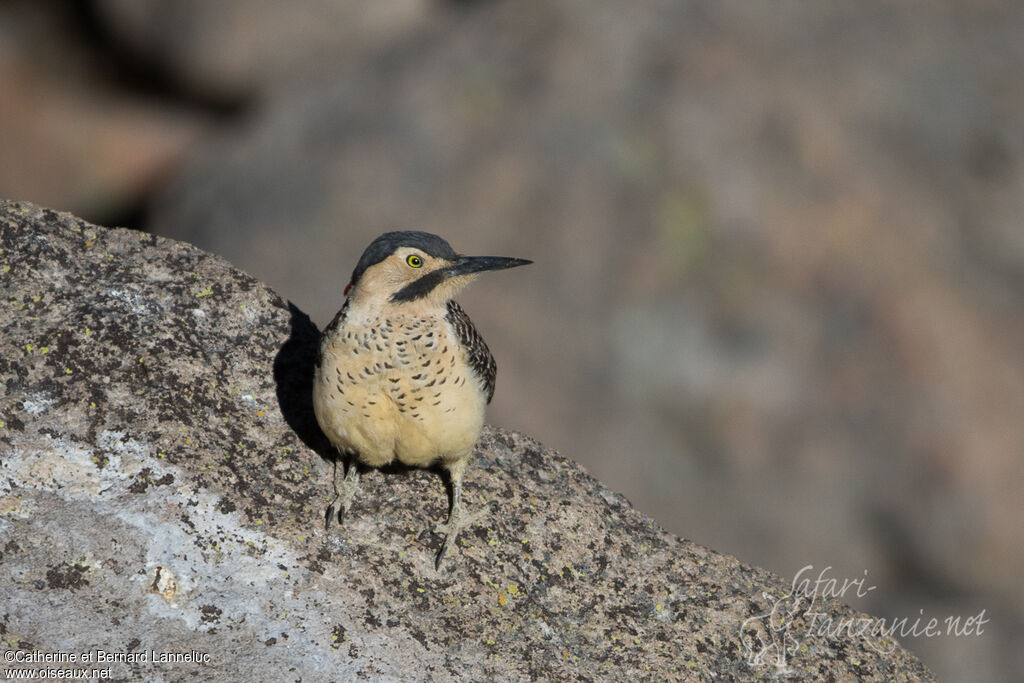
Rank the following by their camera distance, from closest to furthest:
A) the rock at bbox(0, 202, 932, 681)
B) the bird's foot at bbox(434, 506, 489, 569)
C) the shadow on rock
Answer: the rock at bbox(0, 202, 932, 681), the bird's foot at bbox(434, 506, 489, 569), the shadow on rock

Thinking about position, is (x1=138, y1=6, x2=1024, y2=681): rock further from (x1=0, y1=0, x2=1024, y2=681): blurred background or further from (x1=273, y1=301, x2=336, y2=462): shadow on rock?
(x1=273, y1=301, x2=336, y2=462): shadow on rock

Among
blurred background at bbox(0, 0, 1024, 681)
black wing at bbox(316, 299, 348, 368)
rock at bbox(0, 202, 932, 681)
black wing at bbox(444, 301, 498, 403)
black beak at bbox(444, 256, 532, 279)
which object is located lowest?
rock at bbox(0, 202, 932, 681)

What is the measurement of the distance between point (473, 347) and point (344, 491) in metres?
1.05

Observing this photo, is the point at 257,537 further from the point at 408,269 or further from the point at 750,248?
the point at 750,248

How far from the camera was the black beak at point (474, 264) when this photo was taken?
19.6 ft

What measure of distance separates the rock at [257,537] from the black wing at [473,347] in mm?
624

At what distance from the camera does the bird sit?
5711mm

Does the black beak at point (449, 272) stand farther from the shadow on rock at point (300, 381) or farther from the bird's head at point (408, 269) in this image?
the shadow on rock at point (300, 381)

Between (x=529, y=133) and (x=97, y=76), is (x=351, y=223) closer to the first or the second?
(x=529, y=133)

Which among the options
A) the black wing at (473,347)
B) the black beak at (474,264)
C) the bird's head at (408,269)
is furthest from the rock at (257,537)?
the black beak at (474,264)

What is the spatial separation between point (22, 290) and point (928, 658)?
9629 millimetres

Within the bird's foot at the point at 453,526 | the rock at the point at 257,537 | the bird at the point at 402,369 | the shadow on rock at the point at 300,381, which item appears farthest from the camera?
the shadow on rock at the point at 300,381

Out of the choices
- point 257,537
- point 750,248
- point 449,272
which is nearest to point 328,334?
point 449,272

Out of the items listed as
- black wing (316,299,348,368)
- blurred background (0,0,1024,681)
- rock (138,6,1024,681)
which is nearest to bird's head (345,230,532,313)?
black wing (316,299,348,368)
